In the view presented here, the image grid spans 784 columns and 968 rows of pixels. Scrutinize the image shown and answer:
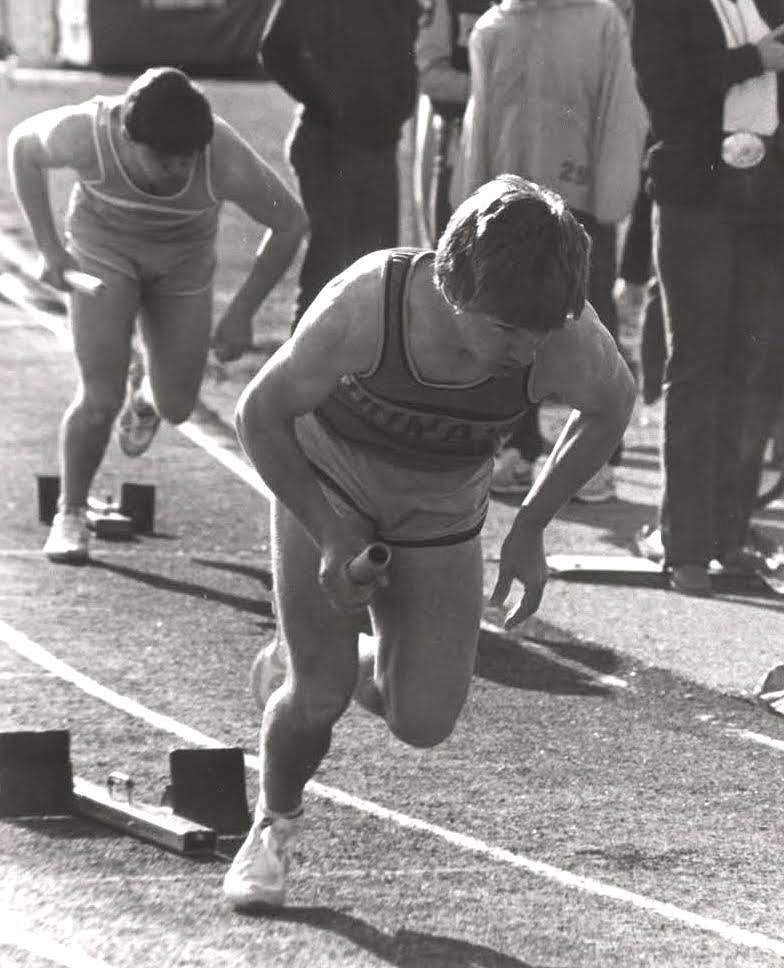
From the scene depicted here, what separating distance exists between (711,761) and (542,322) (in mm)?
2259

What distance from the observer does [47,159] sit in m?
8.34

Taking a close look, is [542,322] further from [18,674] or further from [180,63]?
[180,63]

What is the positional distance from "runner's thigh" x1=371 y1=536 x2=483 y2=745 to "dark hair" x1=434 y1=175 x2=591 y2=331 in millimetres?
780

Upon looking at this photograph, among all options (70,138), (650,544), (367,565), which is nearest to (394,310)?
(367,565)

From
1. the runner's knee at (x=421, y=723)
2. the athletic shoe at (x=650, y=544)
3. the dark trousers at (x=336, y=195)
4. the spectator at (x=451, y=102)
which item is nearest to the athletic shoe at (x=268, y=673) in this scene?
the runner's knee at (x=421, y=723)

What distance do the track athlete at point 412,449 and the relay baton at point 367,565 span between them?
0.07 feet

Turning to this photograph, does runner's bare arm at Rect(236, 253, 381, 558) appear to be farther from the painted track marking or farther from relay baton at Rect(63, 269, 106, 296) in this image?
relay baton at Rect(63, 269, 106, 296)

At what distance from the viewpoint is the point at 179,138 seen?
7.80 metres

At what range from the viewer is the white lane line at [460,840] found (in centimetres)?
517

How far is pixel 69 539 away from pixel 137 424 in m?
1.23

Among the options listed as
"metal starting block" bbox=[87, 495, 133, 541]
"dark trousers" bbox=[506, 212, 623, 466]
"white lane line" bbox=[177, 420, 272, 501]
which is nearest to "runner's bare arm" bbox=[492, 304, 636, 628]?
"metal starting block" bbox=[87, 495, 133, 541]

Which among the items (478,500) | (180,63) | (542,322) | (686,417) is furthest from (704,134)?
(180,63)

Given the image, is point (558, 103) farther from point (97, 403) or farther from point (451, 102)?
point (97, 403)

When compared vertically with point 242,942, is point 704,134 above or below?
above
